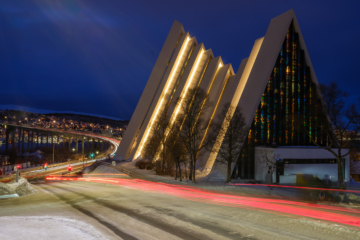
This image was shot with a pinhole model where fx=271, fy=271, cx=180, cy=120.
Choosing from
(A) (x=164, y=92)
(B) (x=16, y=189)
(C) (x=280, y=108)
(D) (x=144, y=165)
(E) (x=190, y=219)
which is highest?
(A) (x=164, y=92)

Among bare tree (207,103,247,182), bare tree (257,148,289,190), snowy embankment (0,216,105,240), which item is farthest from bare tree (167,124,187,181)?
snowy embankment (0,216,105,240)

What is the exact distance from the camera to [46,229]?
672 cm

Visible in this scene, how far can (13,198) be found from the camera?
41.7ft

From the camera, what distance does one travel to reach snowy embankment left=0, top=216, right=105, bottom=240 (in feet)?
20.4

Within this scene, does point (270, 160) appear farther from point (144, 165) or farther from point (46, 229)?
point (46, 229)

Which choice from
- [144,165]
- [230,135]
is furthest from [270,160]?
[144,165]

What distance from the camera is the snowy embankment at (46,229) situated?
6211 mm

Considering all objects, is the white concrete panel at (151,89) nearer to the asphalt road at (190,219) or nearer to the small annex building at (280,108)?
the small annex building at (280,108)

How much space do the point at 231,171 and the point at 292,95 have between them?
1073cm

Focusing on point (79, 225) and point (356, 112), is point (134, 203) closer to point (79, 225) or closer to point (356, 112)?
point (79, 225)

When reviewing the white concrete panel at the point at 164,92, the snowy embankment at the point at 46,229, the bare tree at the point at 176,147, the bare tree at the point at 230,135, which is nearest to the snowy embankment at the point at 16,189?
the snowy embankment at the point at 46,229

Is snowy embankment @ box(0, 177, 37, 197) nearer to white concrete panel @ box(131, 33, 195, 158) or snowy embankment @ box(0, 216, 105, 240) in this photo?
snowy embankment @ box(0, 216, 105, 240)

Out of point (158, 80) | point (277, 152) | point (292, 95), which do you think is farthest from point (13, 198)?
point (158, 80)

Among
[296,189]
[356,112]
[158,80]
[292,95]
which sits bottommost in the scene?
[296,189]
